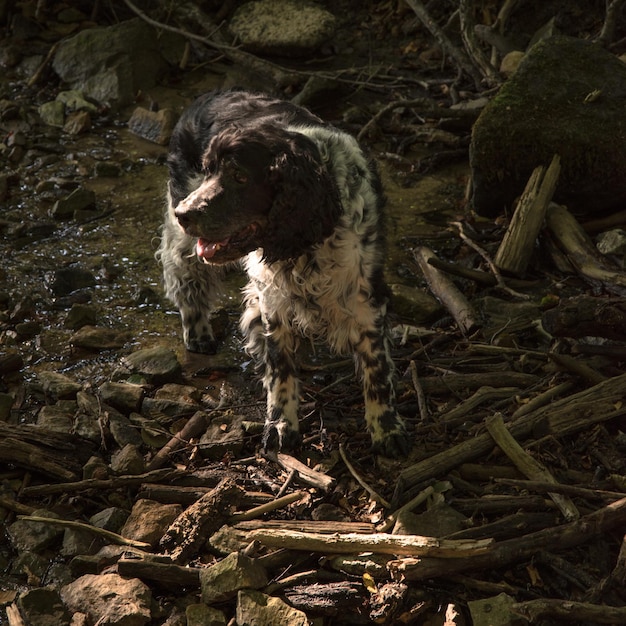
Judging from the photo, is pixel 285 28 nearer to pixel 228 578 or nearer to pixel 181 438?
pixel 181 438

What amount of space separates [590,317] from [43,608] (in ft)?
8.41

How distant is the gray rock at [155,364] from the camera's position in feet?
15.4

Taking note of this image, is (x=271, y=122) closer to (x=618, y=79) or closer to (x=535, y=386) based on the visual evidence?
(x=535, y=386)

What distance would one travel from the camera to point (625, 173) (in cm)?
Answer: 562

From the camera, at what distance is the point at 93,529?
3.59 meters

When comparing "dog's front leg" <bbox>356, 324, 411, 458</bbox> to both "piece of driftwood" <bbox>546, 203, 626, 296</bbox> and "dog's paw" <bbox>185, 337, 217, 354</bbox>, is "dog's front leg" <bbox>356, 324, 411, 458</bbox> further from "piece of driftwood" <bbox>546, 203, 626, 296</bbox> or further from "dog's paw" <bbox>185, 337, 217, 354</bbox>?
"piece of driftwood" <bbox>546, 203, 626, 296</bbox>

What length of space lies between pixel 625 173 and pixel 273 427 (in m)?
2.98

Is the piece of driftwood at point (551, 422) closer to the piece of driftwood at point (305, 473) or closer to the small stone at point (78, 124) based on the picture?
the piece of driftwood at point (305, 473)

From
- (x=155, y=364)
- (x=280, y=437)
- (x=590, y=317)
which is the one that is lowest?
(x=155, y=364)

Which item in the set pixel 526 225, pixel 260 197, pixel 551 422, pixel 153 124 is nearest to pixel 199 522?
pixel 260 197

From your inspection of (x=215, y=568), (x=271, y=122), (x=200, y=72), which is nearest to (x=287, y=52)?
(x=200, y=72)

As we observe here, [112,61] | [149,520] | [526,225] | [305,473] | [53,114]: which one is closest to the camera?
[149,520]

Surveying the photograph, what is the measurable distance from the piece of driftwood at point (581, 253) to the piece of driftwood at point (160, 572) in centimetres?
287

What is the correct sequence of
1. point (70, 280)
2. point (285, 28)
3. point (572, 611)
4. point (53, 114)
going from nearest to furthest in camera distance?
point (572, 611), point (70, 280), point (53, 114), point (285, 28)
